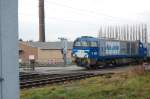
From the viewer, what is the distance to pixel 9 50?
3.36 m

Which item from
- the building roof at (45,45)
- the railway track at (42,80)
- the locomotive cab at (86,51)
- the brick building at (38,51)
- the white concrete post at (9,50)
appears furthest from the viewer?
the building roof at (45,45)

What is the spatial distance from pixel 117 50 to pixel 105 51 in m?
A: 3.36

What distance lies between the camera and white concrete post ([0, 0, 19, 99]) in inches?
132

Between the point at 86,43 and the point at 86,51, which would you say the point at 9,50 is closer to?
the point at 86,51

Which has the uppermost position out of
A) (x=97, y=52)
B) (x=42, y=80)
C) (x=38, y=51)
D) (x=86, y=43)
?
(x=86, y=43)

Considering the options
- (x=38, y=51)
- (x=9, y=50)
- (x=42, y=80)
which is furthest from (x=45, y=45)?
(x=9, y=50)

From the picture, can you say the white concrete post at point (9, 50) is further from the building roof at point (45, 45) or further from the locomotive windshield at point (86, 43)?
the building roof at point (45, 45)

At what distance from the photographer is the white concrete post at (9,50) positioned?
3.35 metres

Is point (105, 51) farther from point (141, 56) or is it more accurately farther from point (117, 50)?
point (141, 56)

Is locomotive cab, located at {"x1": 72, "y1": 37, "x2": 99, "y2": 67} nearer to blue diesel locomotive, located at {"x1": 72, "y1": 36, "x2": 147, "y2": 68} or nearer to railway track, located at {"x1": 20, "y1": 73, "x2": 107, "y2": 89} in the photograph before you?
blue diesel locomotive, located at {"x1": 72, "y1": 36, "x2": 147, "y2": 68}

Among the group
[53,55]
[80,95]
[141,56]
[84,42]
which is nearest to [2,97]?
[80,95]

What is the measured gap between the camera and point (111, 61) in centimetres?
4356

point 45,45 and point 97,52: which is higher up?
point 45,45

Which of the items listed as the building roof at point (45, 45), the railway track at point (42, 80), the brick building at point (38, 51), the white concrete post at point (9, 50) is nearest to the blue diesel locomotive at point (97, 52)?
the railway track at point (42, 80)
